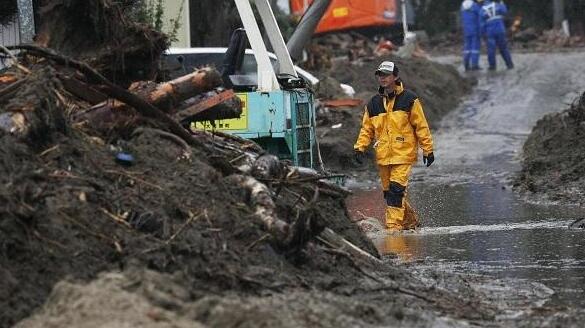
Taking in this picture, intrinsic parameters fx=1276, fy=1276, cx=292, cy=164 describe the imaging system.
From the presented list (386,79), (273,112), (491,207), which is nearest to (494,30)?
(491,207)

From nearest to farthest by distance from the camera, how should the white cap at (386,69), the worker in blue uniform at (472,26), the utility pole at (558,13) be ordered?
1. the white cap at (386,69)
2. the worker in blue uniform at (472,26)
3. the utility pole at (558,13)

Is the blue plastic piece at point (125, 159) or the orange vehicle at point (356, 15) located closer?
the blue plastic piece at point (125, 159)

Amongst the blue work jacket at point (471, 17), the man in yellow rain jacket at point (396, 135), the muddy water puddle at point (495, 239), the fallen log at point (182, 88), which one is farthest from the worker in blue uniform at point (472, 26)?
the fallen log at point (182, 88)

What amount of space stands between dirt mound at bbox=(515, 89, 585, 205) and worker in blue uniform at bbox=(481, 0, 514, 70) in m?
12.8

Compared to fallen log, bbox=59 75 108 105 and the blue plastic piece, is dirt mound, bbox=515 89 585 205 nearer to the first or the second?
fallen log, bbox=59 75 108 105

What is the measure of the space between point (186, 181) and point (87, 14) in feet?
7.61

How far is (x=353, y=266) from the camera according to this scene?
8141 millimetres

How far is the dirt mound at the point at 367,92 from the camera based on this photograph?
20.4 meters

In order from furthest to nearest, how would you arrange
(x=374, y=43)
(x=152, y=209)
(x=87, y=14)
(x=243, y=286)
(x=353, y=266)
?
1. (x=374, y=43)
2. (x=87, y=14)
3. (x=353, y=266)
4. (x=152, y=209)
5. (x=243, y=286)

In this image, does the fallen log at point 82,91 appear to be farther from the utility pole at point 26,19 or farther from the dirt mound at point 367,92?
the dirt mound at point 367,92

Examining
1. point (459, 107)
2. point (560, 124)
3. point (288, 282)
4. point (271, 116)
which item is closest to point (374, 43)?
point (459, 107)

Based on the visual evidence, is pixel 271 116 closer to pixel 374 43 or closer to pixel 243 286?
pixel 243 286

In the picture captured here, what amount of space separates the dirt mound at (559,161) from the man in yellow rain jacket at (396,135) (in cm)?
258

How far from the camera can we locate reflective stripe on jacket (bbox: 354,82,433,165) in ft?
42.3
